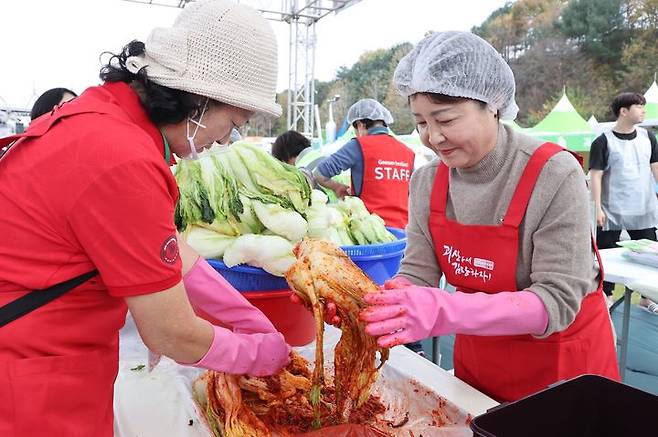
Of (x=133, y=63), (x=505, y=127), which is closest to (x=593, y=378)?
(x=505, y=127)

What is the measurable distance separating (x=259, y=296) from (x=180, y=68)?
0.98m

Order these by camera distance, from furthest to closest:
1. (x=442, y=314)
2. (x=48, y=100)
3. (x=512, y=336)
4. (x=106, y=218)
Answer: (x=48, y=100) → (x=512, y=336) → (x=442, y=314) → (x=106, y=218)

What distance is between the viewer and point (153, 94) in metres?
1.31

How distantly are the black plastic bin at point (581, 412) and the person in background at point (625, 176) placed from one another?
4926 millimetres

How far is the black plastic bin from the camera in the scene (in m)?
1.16

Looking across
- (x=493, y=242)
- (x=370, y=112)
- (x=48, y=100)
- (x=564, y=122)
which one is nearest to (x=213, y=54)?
(x=493, y=242)

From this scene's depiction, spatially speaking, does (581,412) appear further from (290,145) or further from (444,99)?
(290,145)

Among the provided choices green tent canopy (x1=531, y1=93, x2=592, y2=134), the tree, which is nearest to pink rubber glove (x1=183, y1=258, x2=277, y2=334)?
green tent canopy (x1=531, y1=93, x2=592, y2=134)

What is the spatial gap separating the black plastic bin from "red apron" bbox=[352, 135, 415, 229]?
365 centimetres

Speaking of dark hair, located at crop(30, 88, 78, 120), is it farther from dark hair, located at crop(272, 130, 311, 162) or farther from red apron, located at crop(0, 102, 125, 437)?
red apron, located at crop(0, 102, 125, 437)

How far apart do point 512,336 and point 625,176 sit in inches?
185

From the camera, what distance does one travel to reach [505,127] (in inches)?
73.0

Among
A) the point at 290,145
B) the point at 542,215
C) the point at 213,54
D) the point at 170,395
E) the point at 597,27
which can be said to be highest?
the point at 597,27

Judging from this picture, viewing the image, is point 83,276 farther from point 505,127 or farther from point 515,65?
point 515,65
